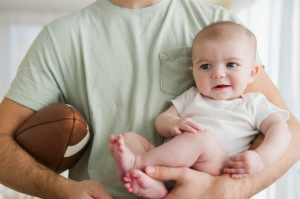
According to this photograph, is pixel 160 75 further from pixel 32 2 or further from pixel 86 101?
pixel 32 2

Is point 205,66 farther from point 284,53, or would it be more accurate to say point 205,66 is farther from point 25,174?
point 284,53

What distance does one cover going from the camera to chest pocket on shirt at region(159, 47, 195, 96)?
1.33 m

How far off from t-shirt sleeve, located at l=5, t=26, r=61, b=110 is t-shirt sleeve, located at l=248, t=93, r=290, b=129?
79cm

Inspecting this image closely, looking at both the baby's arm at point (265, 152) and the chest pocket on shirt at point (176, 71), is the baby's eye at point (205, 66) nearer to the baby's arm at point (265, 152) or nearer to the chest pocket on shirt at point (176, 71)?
the chest pocket on shirt at point (176, 71)

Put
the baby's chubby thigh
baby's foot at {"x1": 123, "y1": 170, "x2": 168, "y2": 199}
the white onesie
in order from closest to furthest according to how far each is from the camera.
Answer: baby's foot at {"x1": 123, "y1": 170, "x2": 168, "y2": 199}, the baby's chubby thigh, the white onesie

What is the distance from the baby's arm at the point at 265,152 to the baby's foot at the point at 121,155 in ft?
1.06

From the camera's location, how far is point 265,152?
1071mm

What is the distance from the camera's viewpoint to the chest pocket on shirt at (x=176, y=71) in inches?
52.4

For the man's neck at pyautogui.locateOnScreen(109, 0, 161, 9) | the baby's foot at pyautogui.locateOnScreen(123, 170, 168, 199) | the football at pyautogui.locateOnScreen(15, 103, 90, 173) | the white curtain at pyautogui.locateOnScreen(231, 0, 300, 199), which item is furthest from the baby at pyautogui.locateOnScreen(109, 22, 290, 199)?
the white curtain at pyautogui.locateOnScreen(231, 0, 300, 199)

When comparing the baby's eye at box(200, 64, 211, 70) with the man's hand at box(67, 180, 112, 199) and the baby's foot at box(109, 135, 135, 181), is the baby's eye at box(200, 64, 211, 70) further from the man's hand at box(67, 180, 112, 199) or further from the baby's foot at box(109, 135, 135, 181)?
the man's hand at box(67, 180, 112, 199)

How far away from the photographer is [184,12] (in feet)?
4.73

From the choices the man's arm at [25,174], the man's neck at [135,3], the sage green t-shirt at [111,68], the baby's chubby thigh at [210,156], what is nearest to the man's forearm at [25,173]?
the man's arm at [25,174]

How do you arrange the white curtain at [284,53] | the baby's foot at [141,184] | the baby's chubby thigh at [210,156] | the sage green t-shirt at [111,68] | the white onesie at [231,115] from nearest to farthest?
the baby's foot at [141,184] < the baby's chubby thigh at [210,156] < the white onesie at [231,115] < the sage green t-shirt at [111,68] < the white curtain at [284,53]

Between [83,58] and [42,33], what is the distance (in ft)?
0.70
